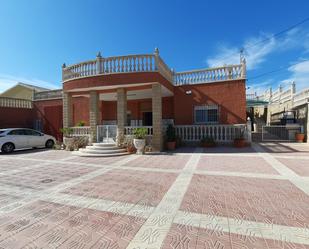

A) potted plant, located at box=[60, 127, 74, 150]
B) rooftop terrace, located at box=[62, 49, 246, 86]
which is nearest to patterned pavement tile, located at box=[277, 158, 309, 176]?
rooftop terrace, located at box=[62, 49, 246, 86]

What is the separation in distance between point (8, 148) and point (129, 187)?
417 inches

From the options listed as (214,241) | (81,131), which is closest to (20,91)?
(81,131)

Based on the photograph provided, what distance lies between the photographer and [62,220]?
122 inches

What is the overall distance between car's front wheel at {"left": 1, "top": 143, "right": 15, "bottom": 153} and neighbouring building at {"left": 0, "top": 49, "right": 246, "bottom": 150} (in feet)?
10.5

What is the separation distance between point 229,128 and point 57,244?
11.2 m

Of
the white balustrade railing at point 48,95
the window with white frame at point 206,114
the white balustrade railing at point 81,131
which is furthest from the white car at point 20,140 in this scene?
the window with white frame at point 206,114

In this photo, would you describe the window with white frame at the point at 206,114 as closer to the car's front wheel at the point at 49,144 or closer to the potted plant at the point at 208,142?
the potted plant at the point at 208,142

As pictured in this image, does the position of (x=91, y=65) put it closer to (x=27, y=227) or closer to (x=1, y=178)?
(x=1, y=178)

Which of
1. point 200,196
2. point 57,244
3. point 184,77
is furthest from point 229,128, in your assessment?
point 57,244

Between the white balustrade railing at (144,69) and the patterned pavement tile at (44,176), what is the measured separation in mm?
5775

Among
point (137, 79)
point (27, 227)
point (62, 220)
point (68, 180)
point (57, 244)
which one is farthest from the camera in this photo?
point (137, 79)

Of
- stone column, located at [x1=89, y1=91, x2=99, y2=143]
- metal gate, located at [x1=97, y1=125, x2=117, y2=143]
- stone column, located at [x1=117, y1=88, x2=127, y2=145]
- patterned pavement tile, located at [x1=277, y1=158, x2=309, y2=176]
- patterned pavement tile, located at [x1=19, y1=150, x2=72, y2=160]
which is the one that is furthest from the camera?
metal gate, located at [x1=97, y1=125, x2=117, y2=143]

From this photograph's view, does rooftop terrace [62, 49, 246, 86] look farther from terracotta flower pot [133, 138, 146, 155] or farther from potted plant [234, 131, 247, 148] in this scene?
potted plant [234, 131, 247, 148]

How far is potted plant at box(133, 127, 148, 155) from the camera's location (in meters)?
9.67
